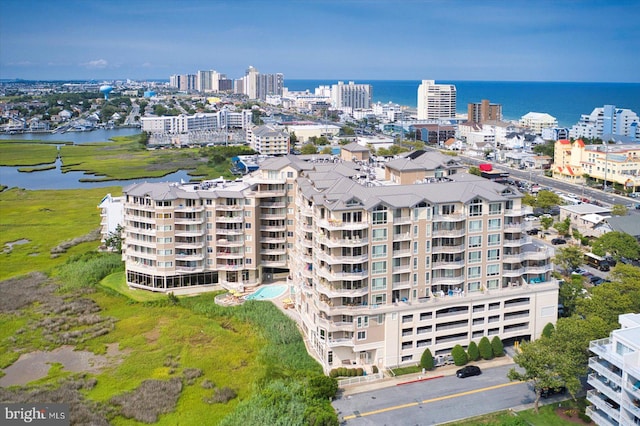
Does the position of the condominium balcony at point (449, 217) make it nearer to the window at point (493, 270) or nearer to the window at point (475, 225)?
the window at point (475, 225)

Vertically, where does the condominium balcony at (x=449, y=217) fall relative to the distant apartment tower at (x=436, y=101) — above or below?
below

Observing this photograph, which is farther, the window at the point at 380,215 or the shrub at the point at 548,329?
the shrub at the point at 548,329

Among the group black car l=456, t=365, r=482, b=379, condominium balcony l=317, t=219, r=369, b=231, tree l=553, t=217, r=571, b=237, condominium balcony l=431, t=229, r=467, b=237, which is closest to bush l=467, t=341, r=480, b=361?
black car l=456, t=365, r=482, b=379

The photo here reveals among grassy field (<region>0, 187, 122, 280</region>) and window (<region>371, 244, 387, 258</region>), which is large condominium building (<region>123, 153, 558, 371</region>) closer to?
window (<region>371, 244, 387, 258</region>)

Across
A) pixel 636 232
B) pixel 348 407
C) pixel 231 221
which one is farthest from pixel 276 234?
pixel 636 232

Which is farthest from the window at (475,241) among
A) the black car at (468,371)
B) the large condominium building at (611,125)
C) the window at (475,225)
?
Result: the large condominium building at (611,125)

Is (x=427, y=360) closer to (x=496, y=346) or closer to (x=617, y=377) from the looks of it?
(x=496, y=346)

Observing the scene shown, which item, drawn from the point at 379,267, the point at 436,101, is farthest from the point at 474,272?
the point at 436,101
